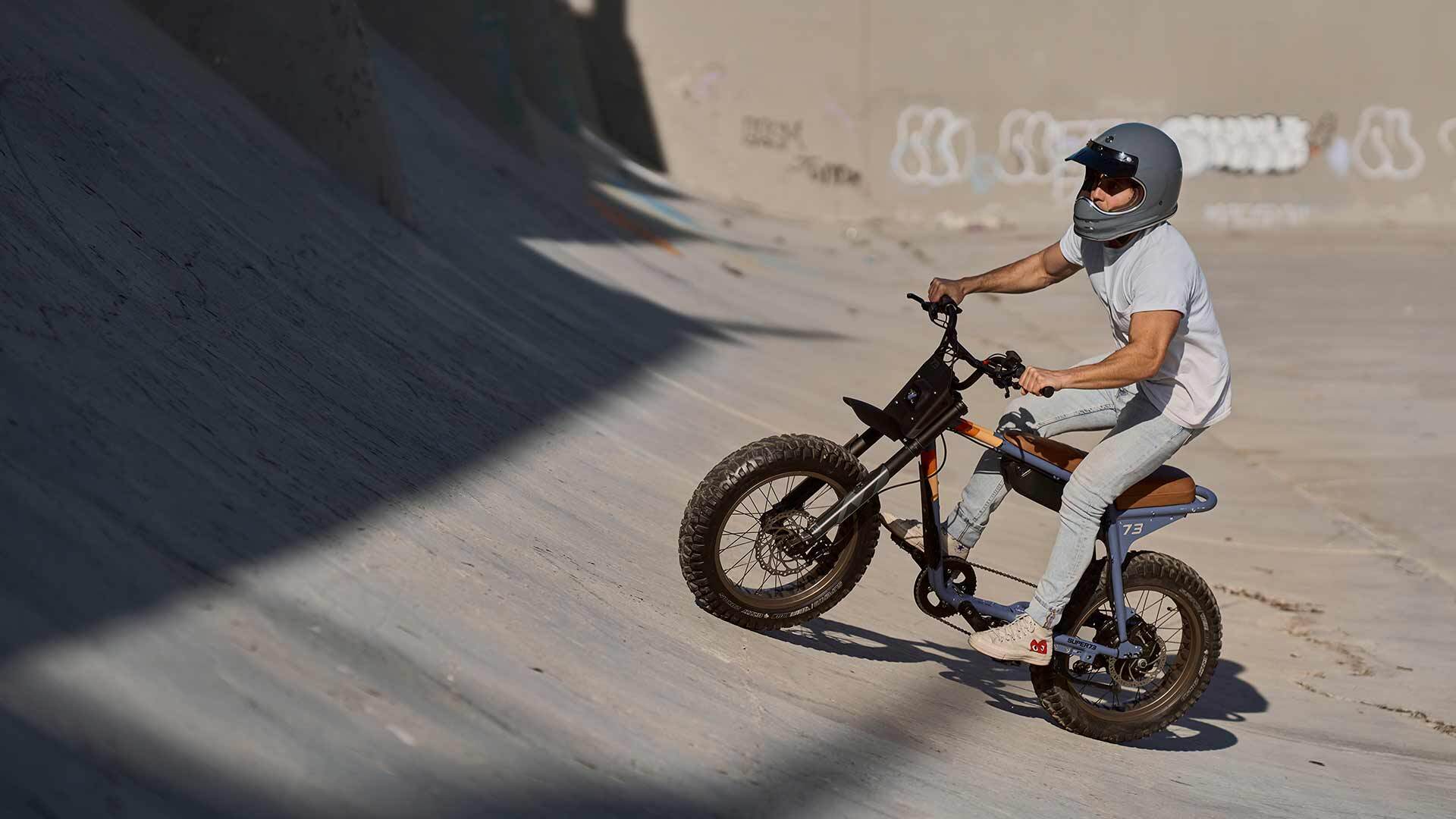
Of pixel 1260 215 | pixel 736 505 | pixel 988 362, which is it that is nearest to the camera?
pixel 988 362

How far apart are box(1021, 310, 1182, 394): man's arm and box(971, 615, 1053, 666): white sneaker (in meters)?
0.81

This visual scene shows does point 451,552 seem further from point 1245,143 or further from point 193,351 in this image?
point 1245,143

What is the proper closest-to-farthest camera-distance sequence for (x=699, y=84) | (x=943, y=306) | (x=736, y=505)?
1. (x=736, y=505)
2. (x=943, y=306)
3. (x=699, y=84)

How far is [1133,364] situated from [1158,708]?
1381 mm

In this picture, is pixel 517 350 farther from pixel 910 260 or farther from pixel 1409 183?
pixel 1409 183

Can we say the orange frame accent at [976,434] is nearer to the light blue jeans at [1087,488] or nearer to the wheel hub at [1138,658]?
the light blue jeans at [1087,488]

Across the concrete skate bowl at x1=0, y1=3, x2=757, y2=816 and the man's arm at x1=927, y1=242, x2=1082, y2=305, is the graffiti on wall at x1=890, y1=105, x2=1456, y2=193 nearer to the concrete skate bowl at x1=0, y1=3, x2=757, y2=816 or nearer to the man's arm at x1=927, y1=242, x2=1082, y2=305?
the concrete skate bowl at x1=0, y1=3, x2=757, y2=816

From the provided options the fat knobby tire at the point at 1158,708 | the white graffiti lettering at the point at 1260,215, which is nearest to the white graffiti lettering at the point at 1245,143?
the white graffiti lettering at the point at 1260,215

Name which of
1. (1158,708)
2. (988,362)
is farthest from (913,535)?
(1158,708)

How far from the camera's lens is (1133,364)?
13.4ft

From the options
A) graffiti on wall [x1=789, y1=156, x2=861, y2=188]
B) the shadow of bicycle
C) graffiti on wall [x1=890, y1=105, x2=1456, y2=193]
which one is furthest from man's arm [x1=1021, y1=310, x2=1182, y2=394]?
graffiti on wall [x1=789, y1=156, x2=861, y2=188]

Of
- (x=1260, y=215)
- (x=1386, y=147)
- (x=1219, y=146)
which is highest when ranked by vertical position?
Answer: (x=1386, y=147)

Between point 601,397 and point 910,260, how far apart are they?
12.7 m

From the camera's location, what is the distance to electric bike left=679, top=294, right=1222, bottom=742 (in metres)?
4.39
